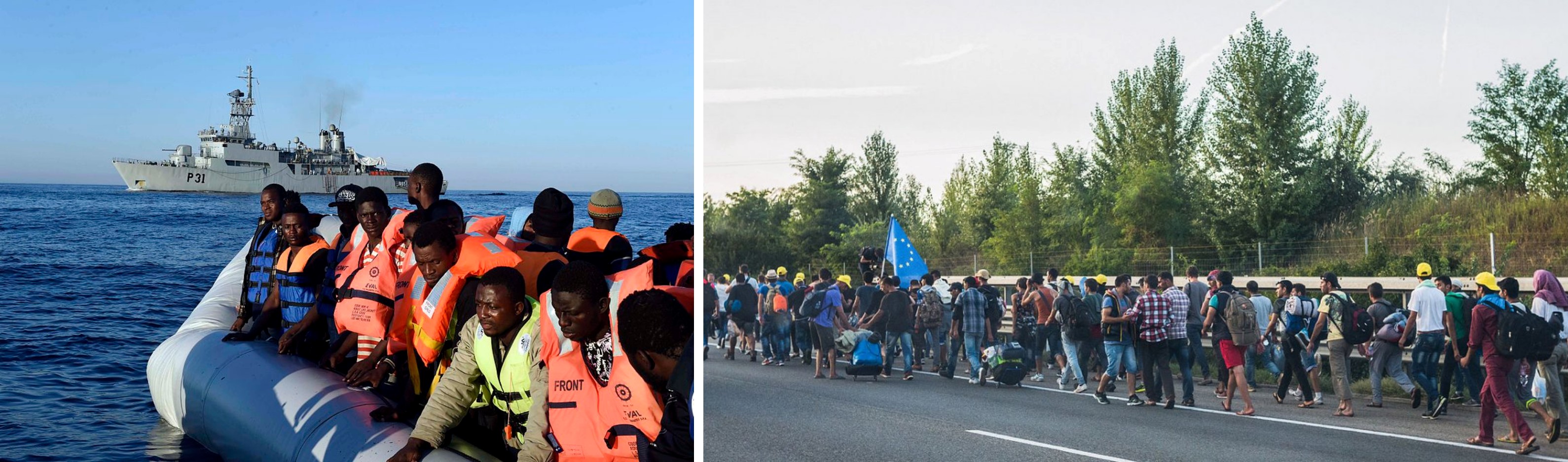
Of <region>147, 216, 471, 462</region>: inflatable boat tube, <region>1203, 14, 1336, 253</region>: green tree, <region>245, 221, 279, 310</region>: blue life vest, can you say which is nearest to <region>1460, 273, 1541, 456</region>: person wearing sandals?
<region>1203, 14, 1336, 253</region>: green tree

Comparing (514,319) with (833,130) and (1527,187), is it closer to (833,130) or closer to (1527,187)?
(833,130)

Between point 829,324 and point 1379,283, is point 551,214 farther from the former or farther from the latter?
point 1379,283

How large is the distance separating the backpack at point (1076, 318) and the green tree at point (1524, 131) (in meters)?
0.94

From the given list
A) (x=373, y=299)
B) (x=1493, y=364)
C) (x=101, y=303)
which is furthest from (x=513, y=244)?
(x=101, y=303)

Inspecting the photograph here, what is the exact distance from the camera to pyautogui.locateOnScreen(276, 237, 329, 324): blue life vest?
5.25 meters

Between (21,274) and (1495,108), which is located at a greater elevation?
(1495,108)

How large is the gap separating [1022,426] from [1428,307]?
3.23 feet

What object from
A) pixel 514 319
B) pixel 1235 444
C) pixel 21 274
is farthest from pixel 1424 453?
pixel 21 274

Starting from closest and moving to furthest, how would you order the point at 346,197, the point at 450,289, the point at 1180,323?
the point at 1180,323 → the point at 450,289 → the point at 346,197

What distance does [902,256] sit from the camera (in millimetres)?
2791

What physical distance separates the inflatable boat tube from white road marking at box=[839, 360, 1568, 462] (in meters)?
1.75

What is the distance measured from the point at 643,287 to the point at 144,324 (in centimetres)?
1678

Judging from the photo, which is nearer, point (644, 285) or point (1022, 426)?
point (1022, 426)

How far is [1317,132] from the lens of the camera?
2.57 meters
